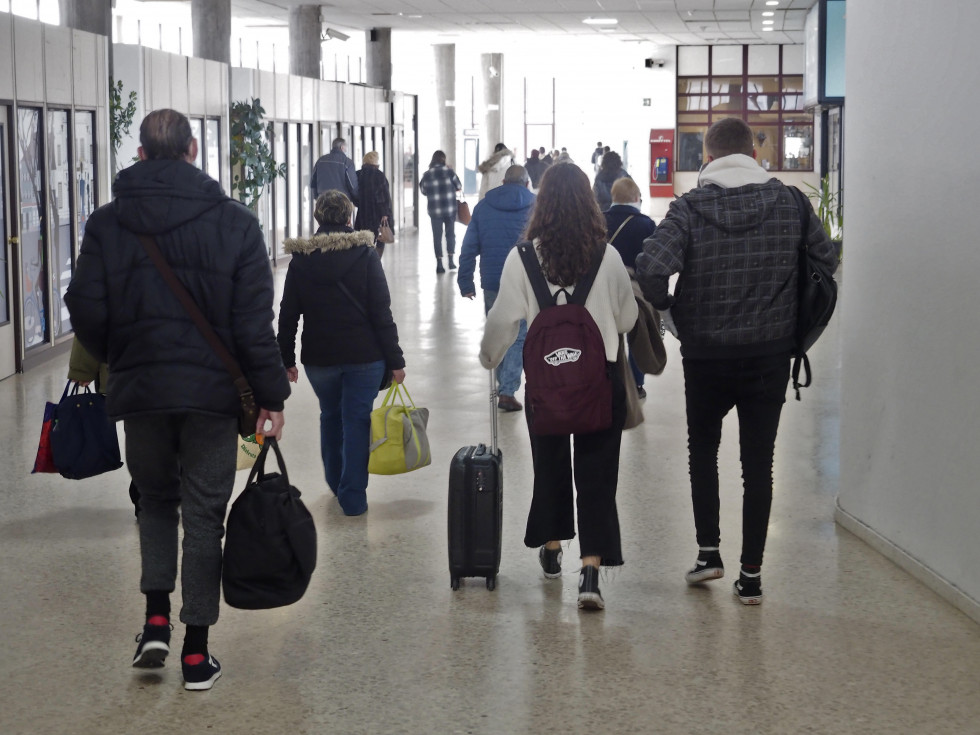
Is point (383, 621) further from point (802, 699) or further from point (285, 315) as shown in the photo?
point (285, 315)

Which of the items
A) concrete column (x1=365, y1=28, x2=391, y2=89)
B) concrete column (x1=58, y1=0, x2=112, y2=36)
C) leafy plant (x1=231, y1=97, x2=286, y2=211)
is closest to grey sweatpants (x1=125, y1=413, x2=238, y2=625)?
concrete column (x1=58, y1=0, x2=112, y2=36)

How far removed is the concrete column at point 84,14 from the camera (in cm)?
1176

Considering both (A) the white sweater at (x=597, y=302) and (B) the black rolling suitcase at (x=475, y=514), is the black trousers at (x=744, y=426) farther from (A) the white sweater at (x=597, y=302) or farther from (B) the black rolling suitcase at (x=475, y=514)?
(B) the black rolling suitcase at (x=475, y=514)

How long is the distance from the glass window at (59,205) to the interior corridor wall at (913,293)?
6.73 metres

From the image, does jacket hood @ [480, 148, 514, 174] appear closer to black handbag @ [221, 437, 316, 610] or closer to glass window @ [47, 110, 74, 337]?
glass window @ [47, 110, 74, 337]

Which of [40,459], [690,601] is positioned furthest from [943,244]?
[40,459]

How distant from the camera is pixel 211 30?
1667 cm

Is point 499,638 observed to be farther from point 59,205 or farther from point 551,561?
point 59,205

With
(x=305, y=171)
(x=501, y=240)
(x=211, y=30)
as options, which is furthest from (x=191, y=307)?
(x=305, y=171)

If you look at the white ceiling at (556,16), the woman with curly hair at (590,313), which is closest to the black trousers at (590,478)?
the woman with curly hair at (590,313)

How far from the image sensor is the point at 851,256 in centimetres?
522

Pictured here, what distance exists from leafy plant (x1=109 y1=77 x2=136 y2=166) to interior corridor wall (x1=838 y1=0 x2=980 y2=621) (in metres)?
8.08

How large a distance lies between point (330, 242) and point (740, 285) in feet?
5.85

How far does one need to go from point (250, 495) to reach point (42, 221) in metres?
7.07
